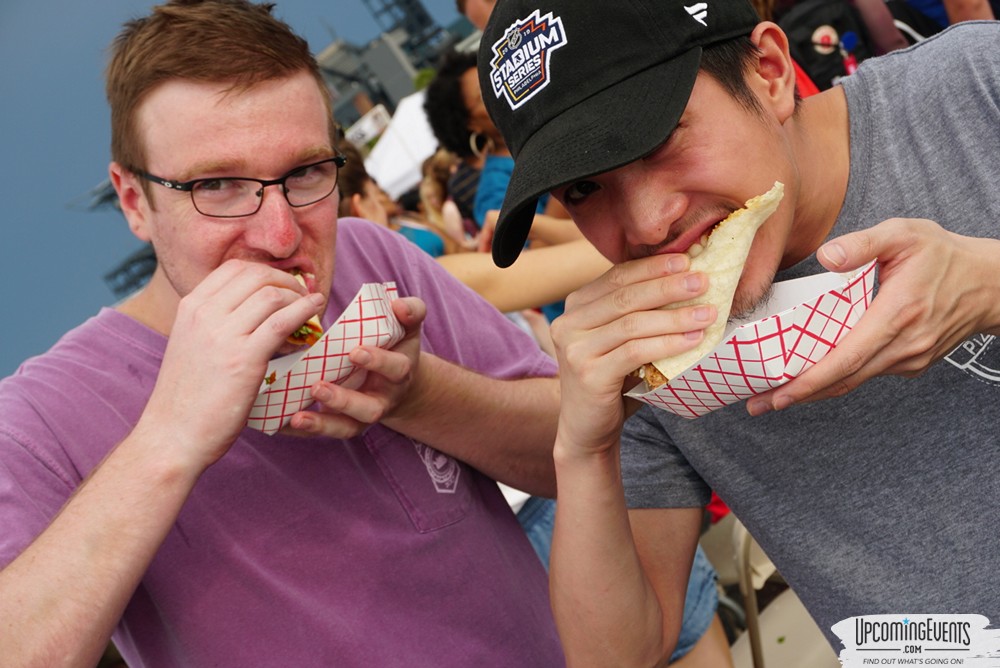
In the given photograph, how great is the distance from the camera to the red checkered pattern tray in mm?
1138

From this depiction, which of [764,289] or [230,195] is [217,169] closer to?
[230,195]

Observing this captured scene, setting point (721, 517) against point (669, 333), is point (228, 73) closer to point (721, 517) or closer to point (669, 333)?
point (669, 333)

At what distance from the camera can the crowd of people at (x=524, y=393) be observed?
1.24 metres

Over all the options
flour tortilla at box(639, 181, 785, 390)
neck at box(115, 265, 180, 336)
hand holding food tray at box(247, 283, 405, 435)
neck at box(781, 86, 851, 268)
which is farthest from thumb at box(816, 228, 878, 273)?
neck at box(115, 265, 180, 336)

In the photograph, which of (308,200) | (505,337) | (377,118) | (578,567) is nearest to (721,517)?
(505,337)

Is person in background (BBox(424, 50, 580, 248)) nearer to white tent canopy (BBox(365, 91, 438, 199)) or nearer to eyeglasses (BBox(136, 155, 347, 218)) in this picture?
eyeglasses (BBox(136, 155, 347, 218))

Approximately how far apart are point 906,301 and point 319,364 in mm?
907

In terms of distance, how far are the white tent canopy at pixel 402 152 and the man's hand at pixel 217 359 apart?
6450mm

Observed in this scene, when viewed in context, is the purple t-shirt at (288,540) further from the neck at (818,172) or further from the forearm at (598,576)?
the neck at (818,172)

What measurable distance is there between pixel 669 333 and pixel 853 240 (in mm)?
275

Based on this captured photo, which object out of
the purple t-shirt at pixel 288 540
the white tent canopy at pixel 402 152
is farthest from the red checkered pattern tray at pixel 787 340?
the white tent canopy at pixel 402 152

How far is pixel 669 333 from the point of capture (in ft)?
4.02

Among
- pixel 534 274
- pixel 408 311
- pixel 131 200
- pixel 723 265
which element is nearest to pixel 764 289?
pixel 723 265

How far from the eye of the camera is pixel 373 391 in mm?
1604
